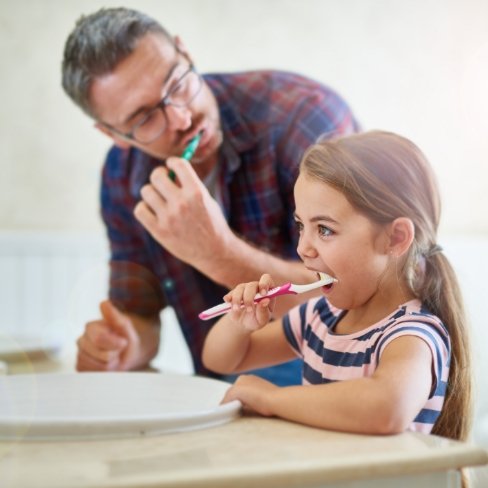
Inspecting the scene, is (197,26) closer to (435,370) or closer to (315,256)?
(315,256)

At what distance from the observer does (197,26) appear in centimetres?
114

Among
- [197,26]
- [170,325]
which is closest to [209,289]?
[170,325]

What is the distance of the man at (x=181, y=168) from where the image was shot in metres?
0.85

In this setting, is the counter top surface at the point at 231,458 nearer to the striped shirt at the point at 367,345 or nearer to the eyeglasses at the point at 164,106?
the striped shirt at the point at 367,345

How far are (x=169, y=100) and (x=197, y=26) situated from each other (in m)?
0.29

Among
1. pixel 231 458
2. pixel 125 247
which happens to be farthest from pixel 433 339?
pixel 125 247

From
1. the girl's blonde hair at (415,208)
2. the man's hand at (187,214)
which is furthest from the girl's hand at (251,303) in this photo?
the man's hand at (187,214)

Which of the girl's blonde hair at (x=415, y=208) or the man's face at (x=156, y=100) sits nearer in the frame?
the girl's blonde hair at (x=415, y=208)

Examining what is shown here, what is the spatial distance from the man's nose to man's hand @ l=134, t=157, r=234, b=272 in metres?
0.09

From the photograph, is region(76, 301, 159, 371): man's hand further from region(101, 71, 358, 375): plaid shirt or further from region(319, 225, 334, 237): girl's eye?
region(319, 225, 334, 237): girl's eye

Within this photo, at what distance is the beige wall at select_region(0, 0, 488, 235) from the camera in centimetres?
83

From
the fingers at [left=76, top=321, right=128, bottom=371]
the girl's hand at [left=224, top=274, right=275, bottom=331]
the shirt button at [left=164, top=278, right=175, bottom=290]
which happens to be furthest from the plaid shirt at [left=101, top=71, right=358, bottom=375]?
the girl's hand at [left=224, top=274, right=275, bottom=331]

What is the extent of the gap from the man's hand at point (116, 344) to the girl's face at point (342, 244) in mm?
452

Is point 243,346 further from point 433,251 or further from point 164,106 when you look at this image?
point 164,106
